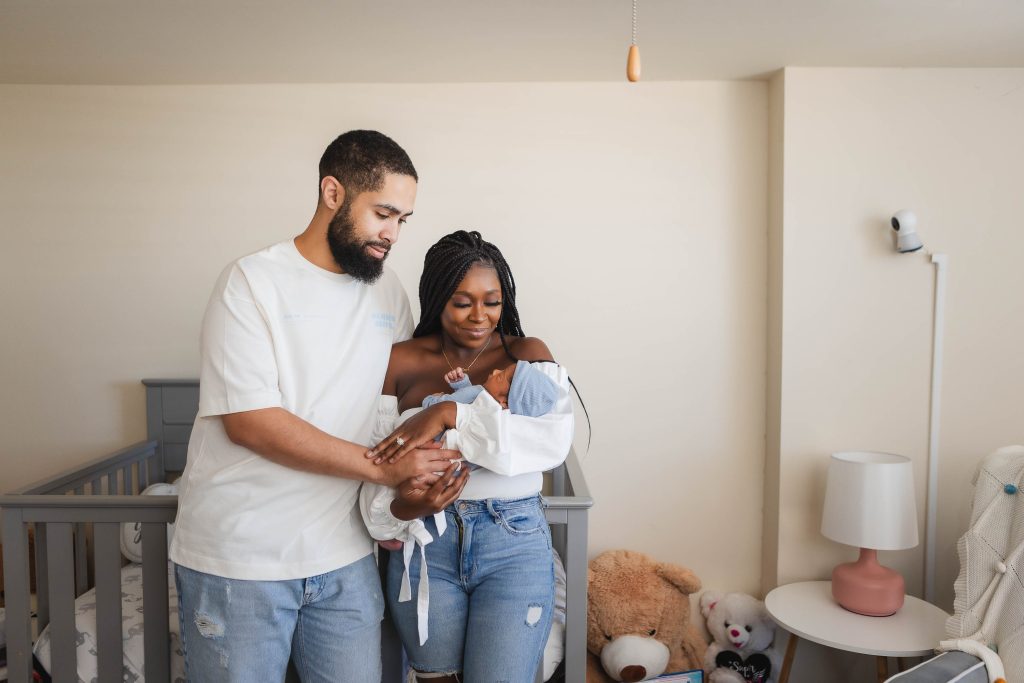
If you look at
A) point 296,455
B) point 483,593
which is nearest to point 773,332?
point 483,593

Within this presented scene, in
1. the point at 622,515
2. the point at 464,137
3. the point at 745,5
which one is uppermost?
the point at 745,5

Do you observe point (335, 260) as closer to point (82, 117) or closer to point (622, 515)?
point (622, 515)

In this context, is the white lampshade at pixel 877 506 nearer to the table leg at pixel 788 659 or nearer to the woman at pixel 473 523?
the table leg at pixel 788 659

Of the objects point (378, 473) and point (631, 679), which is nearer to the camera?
point (378, 473)

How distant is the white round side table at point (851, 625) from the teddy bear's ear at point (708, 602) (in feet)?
0.99

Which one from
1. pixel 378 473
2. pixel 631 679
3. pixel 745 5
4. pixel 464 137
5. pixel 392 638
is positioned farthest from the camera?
pixel 464 137

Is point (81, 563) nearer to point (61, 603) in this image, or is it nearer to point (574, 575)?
point (61, 603)

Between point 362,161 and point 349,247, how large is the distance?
153 mm

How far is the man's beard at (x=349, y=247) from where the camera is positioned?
→ 4.26ft

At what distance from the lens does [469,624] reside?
4.17ft

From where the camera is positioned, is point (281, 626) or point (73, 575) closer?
point (281, 626)

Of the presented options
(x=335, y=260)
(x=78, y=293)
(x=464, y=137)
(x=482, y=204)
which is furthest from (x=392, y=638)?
(x=78, y=293)

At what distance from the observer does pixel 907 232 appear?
240cm

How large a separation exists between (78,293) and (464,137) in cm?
156
